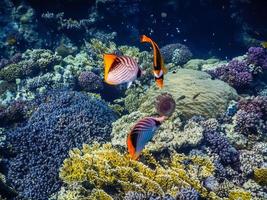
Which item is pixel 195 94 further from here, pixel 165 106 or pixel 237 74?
pixel 237 74

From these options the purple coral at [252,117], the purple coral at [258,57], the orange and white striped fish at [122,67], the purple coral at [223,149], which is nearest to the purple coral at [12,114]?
the purple coral at [223,149]

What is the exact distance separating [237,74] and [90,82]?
4566 millimetres

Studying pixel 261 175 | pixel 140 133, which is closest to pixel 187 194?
pixel 261 175

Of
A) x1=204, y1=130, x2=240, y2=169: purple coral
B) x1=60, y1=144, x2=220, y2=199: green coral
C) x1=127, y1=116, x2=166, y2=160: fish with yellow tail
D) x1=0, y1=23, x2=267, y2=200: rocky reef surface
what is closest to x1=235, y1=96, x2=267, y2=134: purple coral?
x1=0, y1=23, x2=267, y2=200: rocky reef surface

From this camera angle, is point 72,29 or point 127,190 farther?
point 72,29

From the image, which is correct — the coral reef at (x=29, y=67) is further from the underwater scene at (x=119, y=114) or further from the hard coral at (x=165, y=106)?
→ the hard coral at (x=165, y=106)

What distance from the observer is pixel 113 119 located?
23.5 feet

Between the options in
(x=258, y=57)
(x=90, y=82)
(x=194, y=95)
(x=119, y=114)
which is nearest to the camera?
(x=194, y=95)

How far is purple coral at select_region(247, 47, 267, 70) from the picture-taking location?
9.58 m

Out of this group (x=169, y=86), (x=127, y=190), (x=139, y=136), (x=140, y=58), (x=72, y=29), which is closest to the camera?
(x=139, y=136)

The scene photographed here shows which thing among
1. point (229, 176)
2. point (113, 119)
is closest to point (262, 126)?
point (229, 176)

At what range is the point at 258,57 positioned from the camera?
9648 mm

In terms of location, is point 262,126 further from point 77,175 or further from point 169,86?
point 77,175

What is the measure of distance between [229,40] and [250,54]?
18.8 feet
